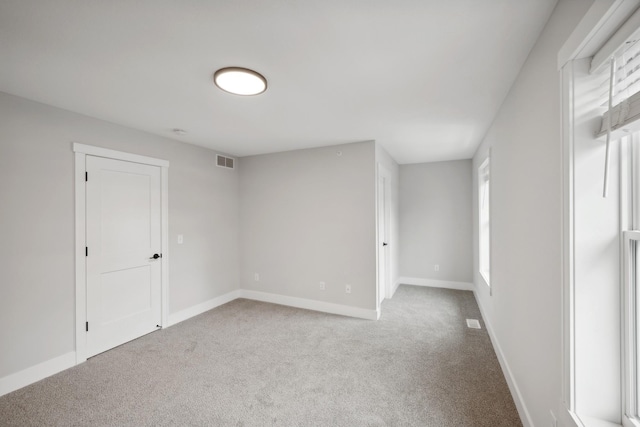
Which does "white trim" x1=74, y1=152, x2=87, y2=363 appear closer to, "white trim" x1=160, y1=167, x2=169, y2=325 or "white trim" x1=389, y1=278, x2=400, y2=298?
"white trim" x1=160, y1=167, x2=169, y2=325

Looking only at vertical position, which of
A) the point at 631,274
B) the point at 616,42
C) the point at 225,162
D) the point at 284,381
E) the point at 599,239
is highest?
the point at 225,162

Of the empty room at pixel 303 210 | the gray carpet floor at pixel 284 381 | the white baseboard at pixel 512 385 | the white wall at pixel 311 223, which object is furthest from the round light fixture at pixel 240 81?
the white baseboard at pixel 512 385

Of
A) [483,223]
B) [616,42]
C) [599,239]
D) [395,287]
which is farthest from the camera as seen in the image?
[395,287]

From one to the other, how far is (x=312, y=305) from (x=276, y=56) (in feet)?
11.0

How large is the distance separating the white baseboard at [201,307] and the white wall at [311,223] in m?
0.28

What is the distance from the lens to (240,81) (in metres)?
1.92

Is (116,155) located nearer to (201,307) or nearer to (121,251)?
(121,251)

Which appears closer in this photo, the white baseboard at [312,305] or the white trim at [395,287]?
the white baseboard at [312,305]

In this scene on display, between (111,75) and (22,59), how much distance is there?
1.52 ft

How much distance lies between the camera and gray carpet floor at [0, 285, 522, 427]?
189cm

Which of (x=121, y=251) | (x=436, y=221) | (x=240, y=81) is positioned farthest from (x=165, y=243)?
(x=436, y=221)

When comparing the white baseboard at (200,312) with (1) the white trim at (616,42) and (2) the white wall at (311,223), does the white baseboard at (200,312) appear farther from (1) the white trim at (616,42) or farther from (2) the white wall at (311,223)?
(1) the white trim at (616,42)

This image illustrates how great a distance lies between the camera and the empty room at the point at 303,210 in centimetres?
109

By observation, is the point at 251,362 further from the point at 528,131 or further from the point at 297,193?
the point at 528,131
